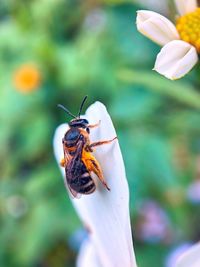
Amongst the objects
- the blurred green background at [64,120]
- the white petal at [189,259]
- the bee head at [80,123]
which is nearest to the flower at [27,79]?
the blurred green background at [64,120]

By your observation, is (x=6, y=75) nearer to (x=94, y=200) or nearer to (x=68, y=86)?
(x=68, y=86)

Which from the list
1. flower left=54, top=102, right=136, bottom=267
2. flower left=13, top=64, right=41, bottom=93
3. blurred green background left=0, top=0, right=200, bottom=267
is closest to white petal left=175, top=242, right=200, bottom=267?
flower left=54, top=102, right=136, bottom=267

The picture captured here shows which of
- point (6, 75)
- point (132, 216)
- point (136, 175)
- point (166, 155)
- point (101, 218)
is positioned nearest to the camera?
point (101, 218)

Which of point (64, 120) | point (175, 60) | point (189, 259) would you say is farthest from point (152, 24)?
point (64, 120)

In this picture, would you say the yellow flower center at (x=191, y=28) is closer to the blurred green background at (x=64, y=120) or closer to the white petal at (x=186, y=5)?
the white petal at (x=186, y=5)

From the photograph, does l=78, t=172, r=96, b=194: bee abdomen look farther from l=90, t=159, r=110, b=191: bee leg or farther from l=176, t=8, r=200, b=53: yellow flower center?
l=176, t=8, r=200, b=53: yellow flower center

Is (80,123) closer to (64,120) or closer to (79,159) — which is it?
(79,159)

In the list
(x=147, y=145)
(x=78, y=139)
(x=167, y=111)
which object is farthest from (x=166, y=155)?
(x=78, y=139)
